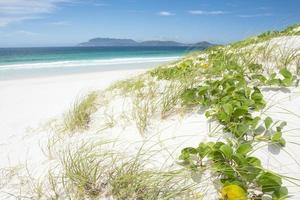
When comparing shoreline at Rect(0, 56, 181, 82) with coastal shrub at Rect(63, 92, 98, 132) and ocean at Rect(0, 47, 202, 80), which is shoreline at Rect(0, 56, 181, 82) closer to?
ocean at Rect(0, 47, 202, 80)

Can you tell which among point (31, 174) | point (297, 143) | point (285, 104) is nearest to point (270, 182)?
point (297, 143)

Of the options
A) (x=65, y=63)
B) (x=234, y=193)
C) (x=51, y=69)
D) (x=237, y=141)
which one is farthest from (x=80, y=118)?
(x=65, y=63)

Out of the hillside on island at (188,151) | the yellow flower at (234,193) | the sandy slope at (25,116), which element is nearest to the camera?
the yellow flower at (234,193)

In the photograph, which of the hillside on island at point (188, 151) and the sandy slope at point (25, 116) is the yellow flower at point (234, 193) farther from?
the sandy slope at point (25, 116)

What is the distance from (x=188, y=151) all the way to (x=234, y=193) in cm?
44

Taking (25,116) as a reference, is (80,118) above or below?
above

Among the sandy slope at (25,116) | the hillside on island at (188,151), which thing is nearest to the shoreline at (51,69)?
the sandy slope at (25,116)

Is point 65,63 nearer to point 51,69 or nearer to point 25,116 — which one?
point 51,69

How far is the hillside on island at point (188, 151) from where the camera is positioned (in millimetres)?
1504

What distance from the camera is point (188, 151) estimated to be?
171cm

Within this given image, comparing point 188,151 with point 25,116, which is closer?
point 188,151

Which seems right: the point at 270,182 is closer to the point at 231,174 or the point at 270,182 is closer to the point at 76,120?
the point at 231,174

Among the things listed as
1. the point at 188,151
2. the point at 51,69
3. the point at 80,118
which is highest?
the point at 188,151

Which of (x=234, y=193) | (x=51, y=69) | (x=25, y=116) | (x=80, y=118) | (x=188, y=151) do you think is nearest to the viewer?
(x=234, y=193)
